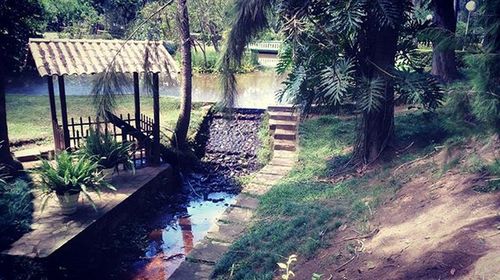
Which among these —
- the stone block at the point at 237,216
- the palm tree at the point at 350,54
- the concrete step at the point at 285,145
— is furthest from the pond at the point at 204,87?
the stone block at the point at 237,216

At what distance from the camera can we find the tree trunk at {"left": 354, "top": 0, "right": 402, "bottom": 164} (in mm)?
5488

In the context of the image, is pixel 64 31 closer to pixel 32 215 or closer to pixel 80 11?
pixel 80 11

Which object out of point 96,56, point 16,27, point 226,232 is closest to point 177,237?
point 226,232

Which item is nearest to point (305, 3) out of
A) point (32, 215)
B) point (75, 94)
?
point (32, 215)

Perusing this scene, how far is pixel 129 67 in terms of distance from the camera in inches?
266

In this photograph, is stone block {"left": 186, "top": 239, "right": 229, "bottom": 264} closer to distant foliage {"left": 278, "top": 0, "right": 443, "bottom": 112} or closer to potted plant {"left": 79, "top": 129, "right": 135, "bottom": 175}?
distant foliage {"left": 278, "top": 0, "right": 443, "bottom": 112}

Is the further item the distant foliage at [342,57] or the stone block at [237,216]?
the stone block at [237,216]

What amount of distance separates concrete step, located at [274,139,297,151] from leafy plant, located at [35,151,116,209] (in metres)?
4.40

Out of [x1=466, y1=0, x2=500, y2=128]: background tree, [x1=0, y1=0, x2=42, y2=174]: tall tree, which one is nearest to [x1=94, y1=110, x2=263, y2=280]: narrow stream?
[x1=466, y1=0, x2=500, y2=128]: background tree

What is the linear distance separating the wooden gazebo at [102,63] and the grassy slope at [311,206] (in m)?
2.85

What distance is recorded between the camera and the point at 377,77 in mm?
5410

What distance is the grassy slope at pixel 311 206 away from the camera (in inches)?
166

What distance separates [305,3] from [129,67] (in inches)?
123

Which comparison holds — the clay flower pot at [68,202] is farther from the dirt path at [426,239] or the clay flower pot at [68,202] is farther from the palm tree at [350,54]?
the dirt path at [426,239]
